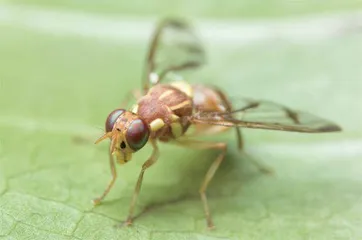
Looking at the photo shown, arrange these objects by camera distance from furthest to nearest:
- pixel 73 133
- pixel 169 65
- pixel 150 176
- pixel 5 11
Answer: pixel 5 11, pixel 169 65, pixel 73 133, pixel 150 176

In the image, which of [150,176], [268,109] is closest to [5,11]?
[150,176]

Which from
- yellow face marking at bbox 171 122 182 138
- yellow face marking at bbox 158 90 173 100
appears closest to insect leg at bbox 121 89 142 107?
yellow face marking at bbox 158 90 173 100

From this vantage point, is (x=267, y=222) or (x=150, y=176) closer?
(x=267, y=222)

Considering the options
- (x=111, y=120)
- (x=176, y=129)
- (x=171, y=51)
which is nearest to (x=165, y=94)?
(x=176, y=129)

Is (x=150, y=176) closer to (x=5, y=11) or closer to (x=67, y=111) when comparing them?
(x=67, y=111)

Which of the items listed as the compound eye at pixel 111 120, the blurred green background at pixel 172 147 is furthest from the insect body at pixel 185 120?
the blurred green background at pixel 172 147

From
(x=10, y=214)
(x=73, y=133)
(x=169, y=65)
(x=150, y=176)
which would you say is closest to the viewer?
(x=10, y=214)

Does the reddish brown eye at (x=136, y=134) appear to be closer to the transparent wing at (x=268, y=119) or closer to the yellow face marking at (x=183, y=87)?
the transparent wing at (x=268, y=119)

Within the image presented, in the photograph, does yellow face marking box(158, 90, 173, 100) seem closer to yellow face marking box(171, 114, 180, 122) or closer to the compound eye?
yellow face marking box(171, 114, 180, 122)
